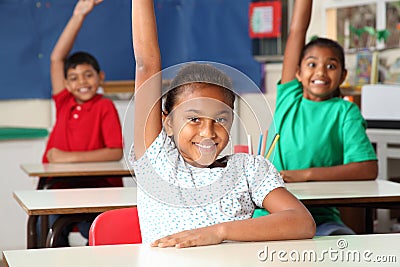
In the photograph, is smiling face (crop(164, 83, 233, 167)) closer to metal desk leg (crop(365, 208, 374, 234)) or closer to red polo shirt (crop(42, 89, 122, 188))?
metal desk leg (crop(365, 208, 374, 234))

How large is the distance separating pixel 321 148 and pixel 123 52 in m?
2.30

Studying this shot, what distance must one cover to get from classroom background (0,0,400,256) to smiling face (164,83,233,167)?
9.67ft

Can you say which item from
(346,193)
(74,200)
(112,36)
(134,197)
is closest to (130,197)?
(134,197)

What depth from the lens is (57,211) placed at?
87.1 inches

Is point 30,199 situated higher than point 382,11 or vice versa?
point 382,11

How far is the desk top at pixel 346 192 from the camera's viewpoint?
7.47ft

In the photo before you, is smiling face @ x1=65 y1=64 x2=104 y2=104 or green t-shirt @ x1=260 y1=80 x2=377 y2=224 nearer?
green t-shirt @ x1=260 y1=80 x2=377 y2=224

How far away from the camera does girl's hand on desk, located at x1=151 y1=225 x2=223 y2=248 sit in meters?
1.55

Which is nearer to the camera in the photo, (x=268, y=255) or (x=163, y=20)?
(x=268, y=255)

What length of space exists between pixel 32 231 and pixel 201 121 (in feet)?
4.71

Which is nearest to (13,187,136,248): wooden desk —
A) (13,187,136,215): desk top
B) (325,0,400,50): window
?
(13,187,136,215): desk top

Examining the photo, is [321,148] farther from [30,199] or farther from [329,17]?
[329,17]

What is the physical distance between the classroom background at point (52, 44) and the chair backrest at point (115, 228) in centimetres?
262

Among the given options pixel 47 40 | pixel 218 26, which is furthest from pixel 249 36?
pixel 47 40
